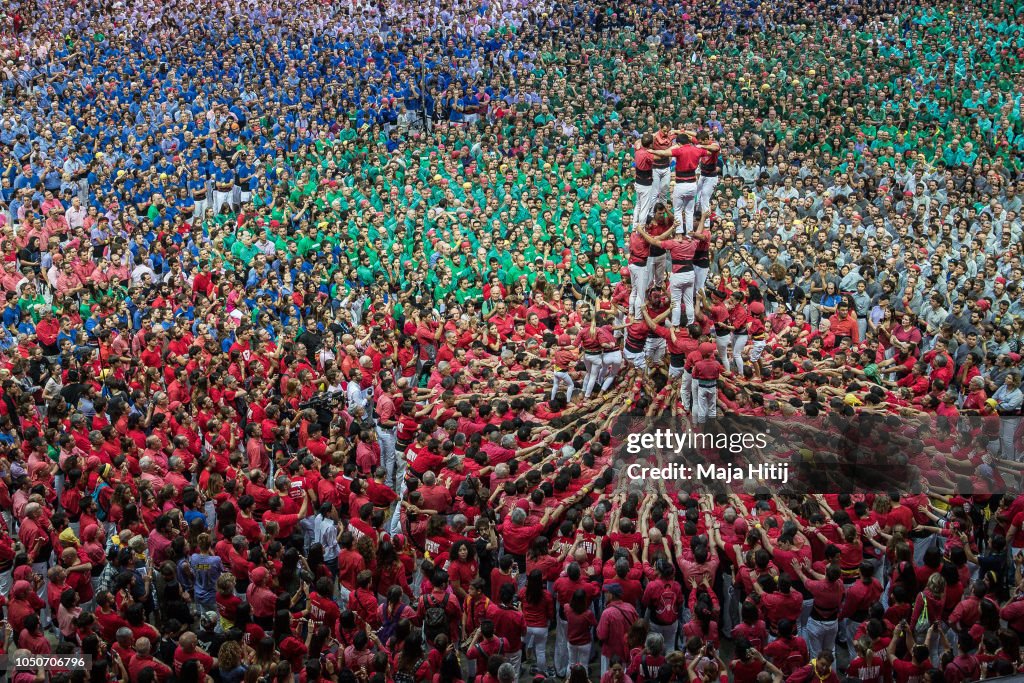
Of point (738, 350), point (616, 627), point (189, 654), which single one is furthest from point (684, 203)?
point (189, 654)

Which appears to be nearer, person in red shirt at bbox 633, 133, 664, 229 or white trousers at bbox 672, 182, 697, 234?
white trousers at bbox 672, 182, 697, 234

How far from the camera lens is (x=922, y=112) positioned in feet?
95.2

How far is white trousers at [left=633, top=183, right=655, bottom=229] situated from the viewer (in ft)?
50.5

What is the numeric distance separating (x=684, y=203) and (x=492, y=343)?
179 inches

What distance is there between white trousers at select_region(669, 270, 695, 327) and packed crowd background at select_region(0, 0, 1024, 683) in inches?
2.4

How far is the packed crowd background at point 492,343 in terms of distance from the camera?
1136 centimetres

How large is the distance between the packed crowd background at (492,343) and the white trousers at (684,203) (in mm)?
53

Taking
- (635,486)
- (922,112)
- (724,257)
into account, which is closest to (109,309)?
(635,486)

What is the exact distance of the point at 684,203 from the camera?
15188 millimetres

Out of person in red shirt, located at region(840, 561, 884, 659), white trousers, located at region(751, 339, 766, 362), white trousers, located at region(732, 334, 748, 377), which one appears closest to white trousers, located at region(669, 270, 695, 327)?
white trousers, located at region(732, 334, 748, 377)

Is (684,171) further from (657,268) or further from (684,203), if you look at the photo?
(657,268)

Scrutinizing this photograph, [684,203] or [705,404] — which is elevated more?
[684,203]

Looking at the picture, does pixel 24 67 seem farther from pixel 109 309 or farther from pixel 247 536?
pixel 247 536

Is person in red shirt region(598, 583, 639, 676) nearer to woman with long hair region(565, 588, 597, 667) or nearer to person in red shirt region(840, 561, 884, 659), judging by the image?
woman with long hair region(565, 588, 597, 667)
